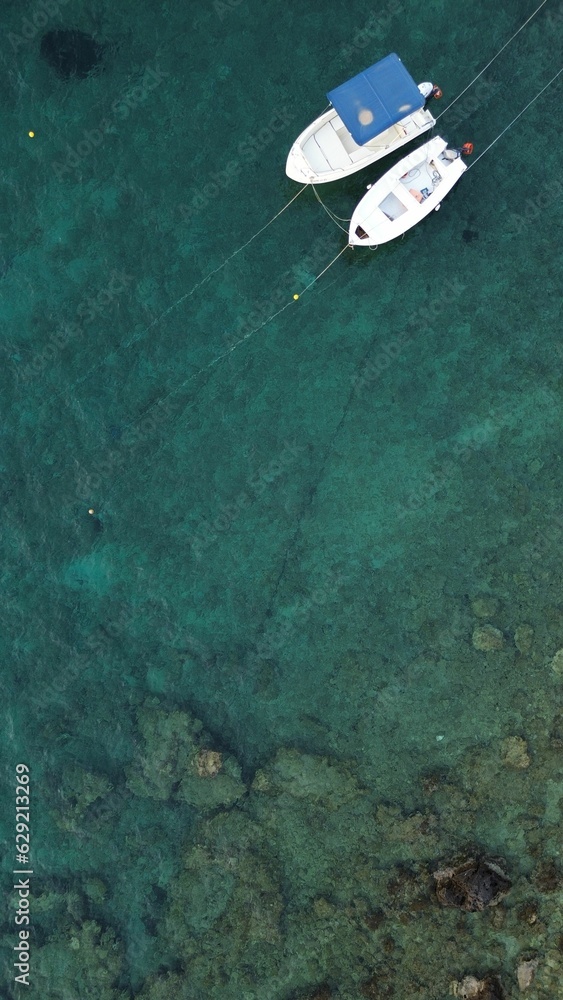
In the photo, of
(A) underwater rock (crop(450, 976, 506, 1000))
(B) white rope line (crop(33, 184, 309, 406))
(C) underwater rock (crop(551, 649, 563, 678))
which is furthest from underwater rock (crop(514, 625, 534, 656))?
(B) white rope line (crop(33, 184, 309, 406))

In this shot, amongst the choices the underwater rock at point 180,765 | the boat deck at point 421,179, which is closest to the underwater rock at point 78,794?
the underwater rock at point 180,765

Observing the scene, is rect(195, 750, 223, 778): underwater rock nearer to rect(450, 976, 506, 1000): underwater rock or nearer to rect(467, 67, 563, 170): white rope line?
rect(450, 976, 506, 1000): underwater rock

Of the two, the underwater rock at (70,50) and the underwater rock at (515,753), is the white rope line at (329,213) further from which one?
the underwater rock at (515,753)

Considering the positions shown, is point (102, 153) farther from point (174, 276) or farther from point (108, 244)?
point (174, 276)

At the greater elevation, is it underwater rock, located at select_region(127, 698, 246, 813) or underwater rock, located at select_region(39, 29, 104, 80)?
underwater rock, located at select_region(39, 29, 104, 80)

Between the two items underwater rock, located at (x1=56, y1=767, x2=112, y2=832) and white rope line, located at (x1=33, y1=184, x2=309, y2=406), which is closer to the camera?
white rope line, located at (x1=33, y1=184, x2=309, y2=406)
